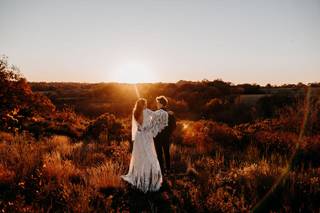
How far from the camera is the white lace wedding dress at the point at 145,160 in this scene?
743cm

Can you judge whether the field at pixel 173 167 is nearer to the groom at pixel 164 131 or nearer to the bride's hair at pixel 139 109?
the groom at pixel 164 131

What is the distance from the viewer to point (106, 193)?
7078mm

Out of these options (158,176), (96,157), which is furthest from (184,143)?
(158,176)

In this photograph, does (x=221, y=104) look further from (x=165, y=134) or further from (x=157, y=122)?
(x=157, y=122)

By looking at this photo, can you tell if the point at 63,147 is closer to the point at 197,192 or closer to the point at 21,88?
the point at 21,88

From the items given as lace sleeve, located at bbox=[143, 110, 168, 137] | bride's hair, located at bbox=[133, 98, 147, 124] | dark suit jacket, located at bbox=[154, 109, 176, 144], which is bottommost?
dark suit jacket, located at bbox=[154, 109, 176, 144]

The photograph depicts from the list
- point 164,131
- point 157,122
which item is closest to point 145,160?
point 157,122

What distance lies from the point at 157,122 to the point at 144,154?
829 mm

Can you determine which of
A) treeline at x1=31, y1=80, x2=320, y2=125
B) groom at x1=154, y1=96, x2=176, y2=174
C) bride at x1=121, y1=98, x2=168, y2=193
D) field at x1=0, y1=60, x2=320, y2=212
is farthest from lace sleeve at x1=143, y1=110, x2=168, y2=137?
treeline at x1=31, y1=80, x2=320, y2=125

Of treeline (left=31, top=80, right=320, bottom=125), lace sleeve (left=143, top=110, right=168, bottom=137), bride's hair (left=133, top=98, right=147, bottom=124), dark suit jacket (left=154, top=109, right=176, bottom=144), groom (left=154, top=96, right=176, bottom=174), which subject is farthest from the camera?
treeline (left=31, top=80, right=320, bottom=125)

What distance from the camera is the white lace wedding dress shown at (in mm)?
7434

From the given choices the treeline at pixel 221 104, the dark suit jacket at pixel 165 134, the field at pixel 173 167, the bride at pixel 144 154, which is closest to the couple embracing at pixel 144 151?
the bride at pixel 144 154

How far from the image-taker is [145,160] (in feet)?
24.9

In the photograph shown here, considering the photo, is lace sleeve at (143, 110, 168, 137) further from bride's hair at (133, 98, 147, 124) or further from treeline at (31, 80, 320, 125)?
treeline at (31, 80, 320, 125)
